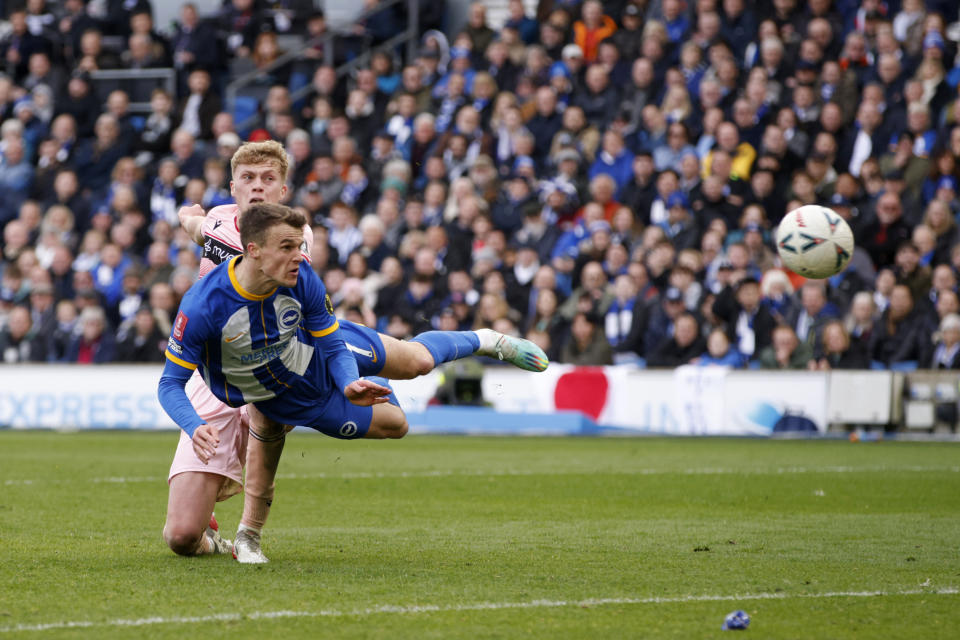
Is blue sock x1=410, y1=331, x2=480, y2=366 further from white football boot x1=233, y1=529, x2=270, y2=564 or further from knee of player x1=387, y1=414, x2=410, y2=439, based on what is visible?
white football boot x1=233, y1=529, x2=270, y2=564

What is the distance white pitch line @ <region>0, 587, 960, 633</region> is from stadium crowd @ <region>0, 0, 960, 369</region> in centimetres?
1024

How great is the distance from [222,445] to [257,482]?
1.29 feet

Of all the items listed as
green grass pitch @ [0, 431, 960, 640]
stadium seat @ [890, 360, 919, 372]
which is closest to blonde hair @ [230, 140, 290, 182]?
green grass pitch @ [0, 431, 960, 640]

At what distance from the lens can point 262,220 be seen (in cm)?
611

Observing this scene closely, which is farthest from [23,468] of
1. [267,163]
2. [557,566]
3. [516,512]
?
[557,566]

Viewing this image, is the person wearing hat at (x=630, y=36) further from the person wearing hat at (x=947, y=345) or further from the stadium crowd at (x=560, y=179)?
the person wearing hat at (x=947, y=345)

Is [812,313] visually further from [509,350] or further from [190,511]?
[190,511]

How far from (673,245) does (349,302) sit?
13.7ft

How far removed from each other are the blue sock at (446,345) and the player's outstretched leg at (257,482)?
94 cm

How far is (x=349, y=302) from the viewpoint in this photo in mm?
17906

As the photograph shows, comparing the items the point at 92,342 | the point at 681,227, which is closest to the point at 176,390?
the point at 681,227

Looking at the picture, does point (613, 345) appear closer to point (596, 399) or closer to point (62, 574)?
point (596, 399)

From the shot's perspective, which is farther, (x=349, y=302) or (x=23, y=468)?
(x=349, y=302)

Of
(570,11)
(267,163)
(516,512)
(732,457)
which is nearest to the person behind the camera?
(267,163)
